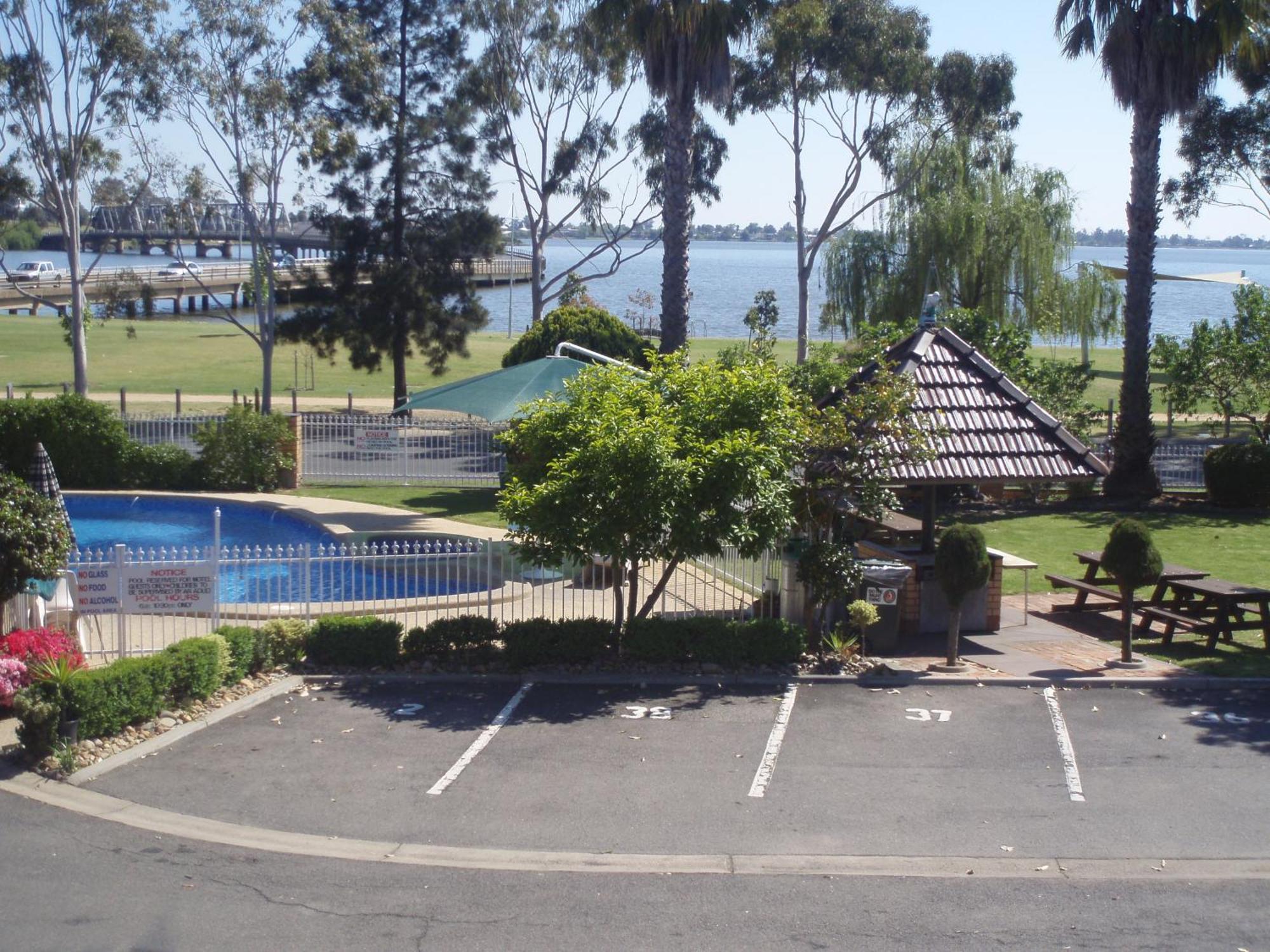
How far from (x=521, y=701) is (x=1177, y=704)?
6.08m

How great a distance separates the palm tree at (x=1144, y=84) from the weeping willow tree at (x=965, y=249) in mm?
11750

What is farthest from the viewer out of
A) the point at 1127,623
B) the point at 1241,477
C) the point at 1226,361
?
the point at 1226,361

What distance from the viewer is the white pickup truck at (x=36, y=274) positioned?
7363cm

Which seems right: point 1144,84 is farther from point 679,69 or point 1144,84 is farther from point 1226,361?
point 679,69

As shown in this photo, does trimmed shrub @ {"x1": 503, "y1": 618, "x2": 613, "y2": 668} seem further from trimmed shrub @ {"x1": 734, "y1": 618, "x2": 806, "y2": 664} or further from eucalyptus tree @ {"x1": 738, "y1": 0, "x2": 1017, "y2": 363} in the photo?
eucalyptus tree @ {"x1": 738, "y1": 0, "x2": 1017, "y2": 363}

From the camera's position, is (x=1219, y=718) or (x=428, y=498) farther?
(x=428, y=498)

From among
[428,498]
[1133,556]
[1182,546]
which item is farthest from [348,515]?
[1182,546]

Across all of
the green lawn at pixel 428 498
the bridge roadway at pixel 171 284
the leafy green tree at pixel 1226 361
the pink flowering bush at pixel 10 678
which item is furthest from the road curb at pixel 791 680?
the bridge roadway at pixel 171 284

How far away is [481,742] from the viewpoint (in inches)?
410

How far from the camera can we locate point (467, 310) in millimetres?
→ 38156

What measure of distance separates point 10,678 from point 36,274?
81.0m

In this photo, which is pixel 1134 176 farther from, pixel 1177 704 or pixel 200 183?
pixel 200 183

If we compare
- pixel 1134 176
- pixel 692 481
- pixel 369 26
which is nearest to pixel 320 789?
pixel 692 481

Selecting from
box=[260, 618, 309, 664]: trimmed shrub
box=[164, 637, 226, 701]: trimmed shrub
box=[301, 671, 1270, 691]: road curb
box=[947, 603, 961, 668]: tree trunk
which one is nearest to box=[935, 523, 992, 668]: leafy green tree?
box=[947, 603, 961, 668]: tree trunk
